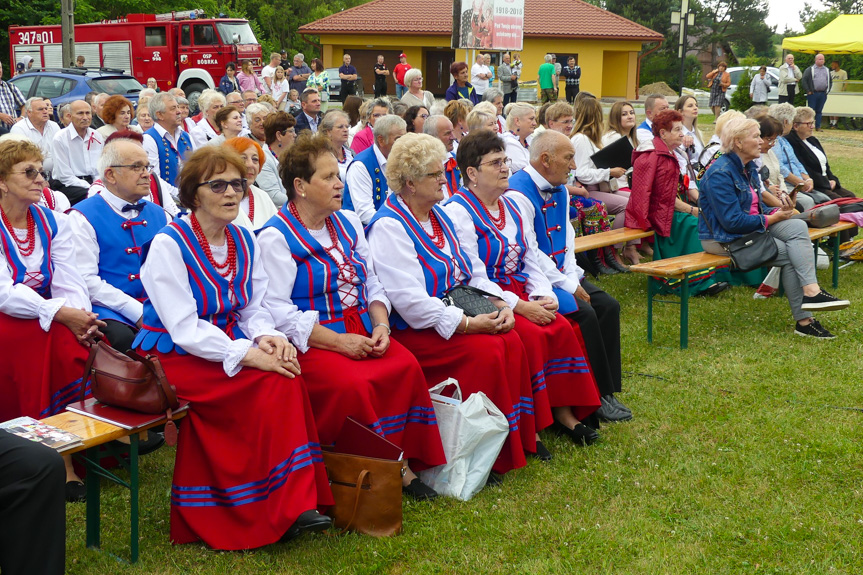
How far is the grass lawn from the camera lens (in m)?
3.36

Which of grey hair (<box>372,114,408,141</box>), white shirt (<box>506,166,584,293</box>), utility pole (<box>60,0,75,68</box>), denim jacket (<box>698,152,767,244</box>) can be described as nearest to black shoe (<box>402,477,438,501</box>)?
white shirt (<box>506,166,584,293</box>)

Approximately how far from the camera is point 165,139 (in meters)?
7.64

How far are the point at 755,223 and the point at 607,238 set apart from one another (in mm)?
1270

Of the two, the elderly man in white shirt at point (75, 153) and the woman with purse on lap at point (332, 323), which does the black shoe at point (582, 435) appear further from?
the elderly man in white shirt at point (75, 153)

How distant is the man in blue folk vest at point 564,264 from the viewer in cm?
479

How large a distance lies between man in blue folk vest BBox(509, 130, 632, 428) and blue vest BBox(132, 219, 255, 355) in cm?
177

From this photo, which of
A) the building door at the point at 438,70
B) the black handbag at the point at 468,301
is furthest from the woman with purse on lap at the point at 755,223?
the building door at the point at 438,70

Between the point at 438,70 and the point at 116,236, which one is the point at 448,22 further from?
the point at 116,236

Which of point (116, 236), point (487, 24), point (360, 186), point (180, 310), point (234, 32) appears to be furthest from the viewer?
point (234, 32)

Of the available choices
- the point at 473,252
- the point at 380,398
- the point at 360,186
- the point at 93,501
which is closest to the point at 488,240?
the point at 473,252

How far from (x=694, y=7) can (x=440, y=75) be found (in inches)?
851

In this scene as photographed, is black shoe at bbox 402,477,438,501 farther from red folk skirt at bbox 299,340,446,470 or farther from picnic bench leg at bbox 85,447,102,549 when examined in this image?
picnic bench leg at bbox 85,447,102,549

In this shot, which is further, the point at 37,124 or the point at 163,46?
the point at 163,46

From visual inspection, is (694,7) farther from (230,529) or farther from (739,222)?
(230,529)
